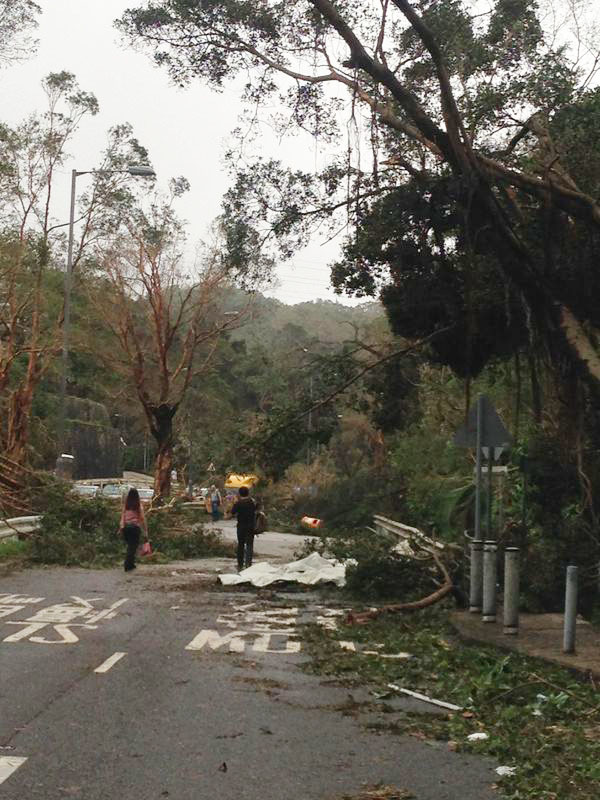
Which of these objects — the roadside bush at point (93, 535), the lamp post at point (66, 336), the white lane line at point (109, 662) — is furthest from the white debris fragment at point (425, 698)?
the lamp post at point (66, 336)

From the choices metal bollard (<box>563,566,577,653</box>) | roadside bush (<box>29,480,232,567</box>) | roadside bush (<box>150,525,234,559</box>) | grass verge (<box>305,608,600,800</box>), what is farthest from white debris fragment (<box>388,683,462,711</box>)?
roadside bush (<box>150,525,234,559</box>)

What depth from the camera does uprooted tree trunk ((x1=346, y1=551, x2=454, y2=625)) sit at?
1550 cm

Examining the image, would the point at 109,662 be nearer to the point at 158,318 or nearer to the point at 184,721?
the point at 184,721

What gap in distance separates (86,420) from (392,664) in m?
60.0

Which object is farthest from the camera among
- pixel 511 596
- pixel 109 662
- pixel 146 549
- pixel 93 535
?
pixel 93 535

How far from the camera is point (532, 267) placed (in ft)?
46.2

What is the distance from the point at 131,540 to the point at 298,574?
3.55 metres

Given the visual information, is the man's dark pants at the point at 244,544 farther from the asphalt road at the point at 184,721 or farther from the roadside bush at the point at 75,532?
the asphalt road at the point at 184,721

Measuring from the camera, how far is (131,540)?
2223cm

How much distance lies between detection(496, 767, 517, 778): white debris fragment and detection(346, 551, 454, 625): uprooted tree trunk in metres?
7.63

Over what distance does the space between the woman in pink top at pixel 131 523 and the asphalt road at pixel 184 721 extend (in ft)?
22.7

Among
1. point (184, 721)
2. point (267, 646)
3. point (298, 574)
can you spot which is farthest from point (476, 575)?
point (184, 721)

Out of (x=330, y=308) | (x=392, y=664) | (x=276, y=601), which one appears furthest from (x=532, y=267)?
(x=330, y=308)

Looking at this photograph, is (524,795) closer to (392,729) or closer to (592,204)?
(392,729)
